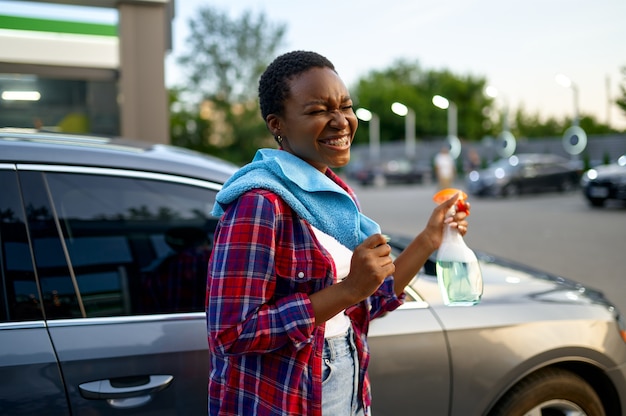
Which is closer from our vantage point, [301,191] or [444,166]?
[301,191]

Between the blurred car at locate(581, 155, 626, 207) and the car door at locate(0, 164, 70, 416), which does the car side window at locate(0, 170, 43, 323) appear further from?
the blurred car at locate(581, 155, 626, 207)

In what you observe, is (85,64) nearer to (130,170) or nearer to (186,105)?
(130,170)

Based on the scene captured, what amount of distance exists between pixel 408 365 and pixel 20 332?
4.24ft

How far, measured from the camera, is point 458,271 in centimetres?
166

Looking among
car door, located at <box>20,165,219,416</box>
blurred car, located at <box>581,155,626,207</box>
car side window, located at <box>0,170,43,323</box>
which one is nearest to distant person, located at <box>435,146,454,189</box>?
blurred car, located at <box>581,155,626,207</box>

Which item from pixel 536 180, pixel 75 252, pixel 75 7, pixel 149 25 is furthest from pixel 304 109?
pixel 536 180

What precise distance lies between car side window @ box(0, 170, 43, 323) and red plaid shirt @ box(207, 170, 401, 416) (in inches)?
29.2

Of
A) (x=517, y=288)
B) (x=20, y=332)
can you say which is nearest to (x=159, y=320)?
(x=20, y=332)

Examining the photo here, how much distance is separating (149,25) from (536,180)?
17414 millimetres

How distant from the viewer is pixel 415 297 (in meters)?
2.25

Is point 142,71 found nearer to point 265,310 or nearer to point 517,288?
point 517,288

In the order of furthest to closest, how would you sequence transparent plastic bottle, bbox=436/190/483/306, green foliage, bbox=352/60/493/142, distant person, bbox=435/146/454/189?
1. green foliage, bbox=352/60/493/142
2. distant person, bbox=435/146/454/189
3. transparent plastic bottle, bbox=436/190/483/306

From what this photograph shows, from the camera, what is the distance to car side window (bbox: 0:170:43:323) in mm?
1815

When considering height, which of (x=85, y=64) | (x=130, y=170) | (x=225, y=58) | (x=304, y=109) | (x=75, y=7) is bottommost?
(x=130, y=170)
